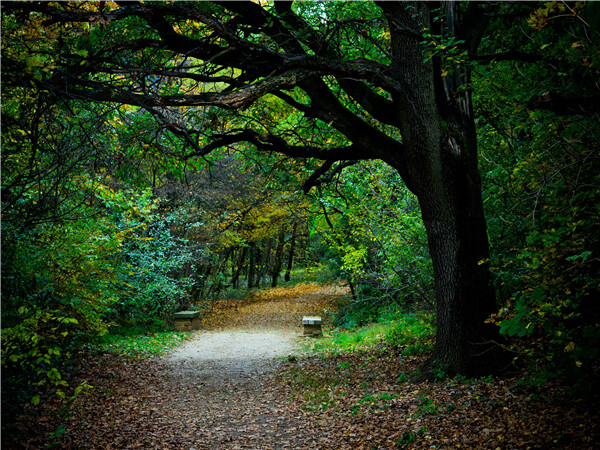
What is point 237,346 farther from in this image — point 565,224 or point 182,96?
point 565,224

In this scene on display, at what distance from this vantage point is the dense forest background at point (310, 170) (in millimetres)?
3783

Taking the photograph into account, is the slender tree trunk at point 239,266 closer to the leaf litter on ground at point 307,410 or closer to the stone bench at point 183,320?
the stone bench at point 183,320

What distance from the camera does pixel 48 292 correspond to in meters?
6.27

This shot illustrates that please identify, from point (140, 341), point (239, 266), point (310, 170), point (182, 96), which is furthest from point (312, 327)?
point (239, 266)

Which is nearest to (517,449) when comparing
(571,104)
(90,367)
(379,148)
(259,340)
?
(571,104)

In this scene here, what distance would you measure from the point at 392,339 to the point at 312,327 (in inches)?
203

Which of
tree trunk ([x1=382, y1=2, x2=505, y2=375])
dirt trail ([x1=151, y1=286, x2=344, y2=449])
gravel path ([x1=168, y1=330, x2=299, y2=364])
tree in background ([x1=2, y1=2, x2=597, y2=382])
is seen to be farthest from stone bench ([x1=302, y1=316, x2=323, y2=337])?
tree trunk ([x1=382, y1=2, x2=505, y2=375])

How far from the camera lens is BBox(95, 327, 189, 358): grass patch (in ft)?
37.2

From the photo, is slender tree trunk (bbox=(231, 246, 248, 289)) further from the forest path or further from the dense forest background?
the forest path

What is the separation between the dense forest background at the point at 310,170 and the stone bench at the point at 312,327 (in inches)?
96.7

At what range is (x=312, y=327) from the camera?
1534cm

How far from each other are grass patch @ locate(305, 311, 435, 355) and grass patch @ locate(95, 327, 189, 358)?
441 centimetres

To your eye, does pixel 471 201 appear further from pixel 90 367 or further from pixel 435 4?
pixel 90 367

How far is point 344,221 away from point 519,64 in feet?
31.2
